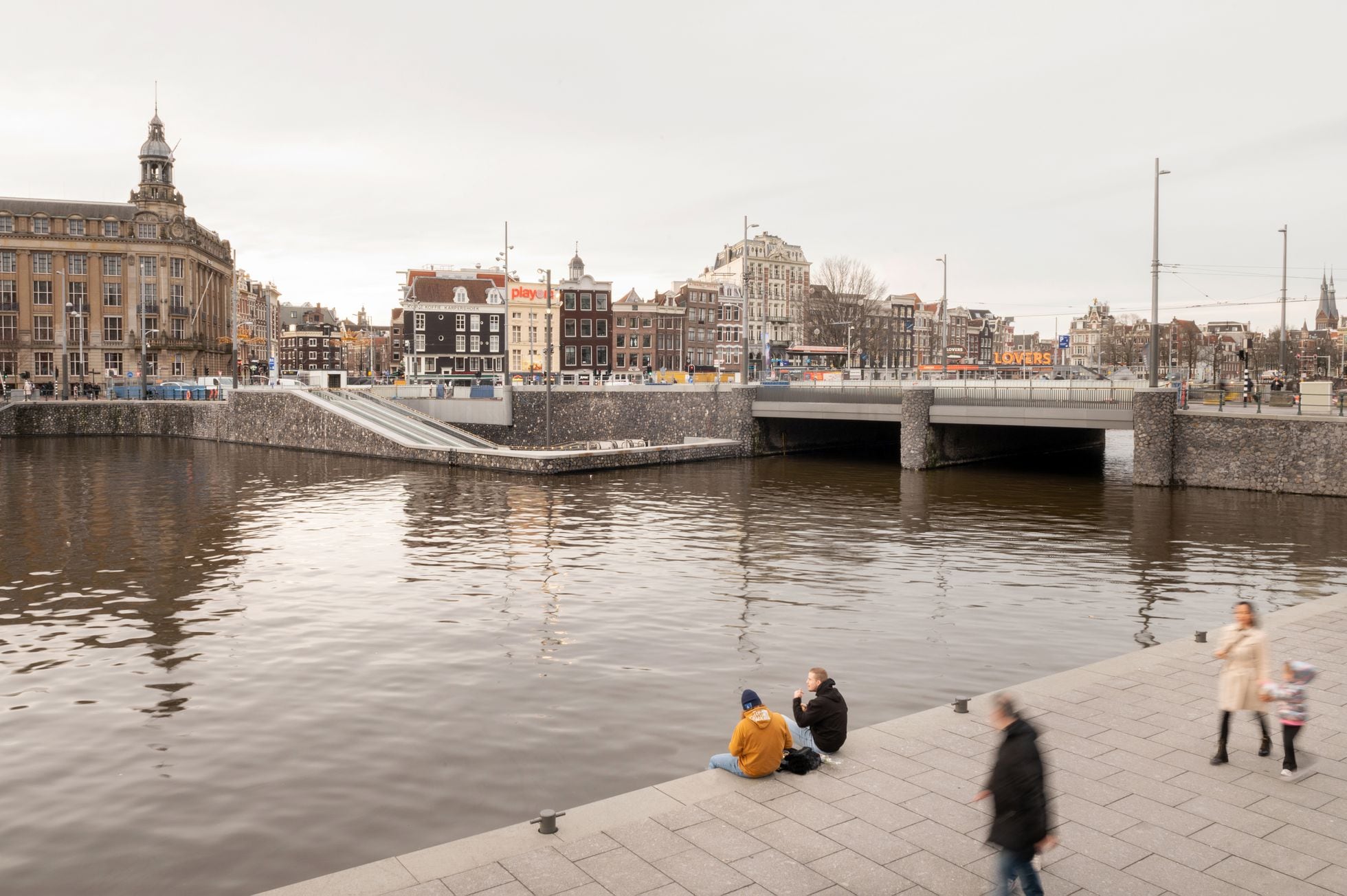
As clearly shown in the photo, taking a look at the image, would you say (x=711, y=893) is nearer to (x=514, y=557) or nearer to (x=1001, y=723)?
(x=1001, y=723)

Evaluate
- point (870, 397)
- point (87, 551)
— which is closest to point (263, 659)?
point (87, 551)

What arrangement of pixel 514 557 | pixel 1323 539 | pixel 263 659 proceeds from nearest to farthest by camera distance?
pixel 263 659 → pixel 514 557 → pixel 1323 539

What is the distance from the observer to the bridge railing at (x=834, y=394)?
51.2m

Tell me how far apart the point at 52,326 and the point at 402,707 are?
333 ft

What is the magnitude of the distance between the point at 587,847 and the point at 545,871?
55 centimetres

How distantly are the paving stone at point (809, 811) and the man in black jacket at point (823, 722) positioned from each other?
0.96m

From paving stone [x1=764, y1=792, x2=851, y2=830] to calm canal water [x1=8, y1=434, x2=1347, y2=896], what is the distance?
2.03m

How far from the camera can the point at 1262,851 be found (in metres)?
8.48

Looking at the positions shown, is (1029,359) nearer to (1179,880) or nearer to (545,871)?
(1179,880)

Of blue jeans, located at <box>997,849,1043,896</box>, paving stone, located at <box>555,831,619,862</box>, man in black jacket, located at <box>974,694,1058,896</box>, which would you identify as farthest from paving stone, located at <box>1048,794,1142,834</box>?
paving stone, located at <box>555,831,619,862</box>

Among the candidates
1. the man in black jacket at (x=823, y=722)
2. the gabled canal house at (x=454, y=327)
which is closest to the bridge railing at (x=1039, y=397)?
the man in black jacket at (x=823, y=722)

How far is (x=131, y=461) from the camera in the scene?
5000 cm

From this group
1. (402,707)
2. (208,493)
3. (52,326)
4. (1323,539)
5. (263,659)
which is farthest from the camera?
(52,326)

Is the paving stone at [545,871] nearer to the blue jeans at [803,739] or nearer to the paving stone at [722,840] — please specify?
the paving stone at [722,840]
